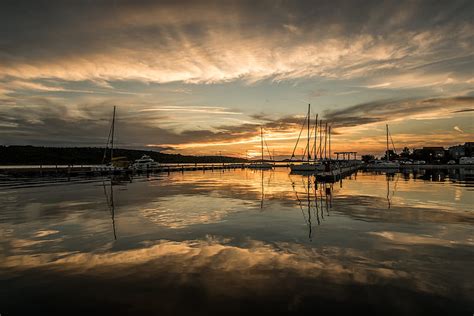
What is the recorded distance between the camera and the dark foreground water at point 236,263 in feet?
24.1

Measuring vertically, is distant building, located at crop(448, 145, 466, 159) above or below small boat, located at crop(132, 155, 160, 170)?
above

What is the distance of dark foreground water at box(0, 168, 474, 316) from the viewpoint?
24.1 ft

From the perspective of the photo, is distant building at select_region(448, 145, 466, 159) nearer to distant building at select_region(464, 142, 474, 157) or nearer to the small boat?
distant building at select_region(464, 142, 474, 157)

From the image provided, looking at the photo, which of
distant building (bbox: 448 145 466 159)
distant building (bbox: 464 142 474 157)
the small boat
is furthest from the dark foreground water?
distant building (bbox: 448 145 466 159)

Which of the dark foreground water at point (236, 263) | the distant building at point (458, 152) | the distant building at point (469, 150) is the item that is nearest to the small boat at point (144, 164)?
the dark foreground water at point (236, 263)

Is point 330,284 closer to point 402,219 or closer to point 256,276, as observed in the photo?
point 256,276

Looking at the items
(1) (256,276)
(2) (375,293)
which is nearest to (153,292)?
(1) (256,276)

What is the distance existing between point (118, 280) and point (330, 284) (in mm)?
5811

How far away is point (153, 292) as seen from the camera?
7969mm

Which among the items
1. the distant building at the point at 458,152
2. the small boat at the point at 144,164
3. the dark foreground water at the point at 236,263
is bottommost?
the dark foreground water at the point at 236,263

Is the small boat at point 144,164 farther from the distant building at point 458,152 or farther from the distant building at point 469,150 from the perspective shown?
the distant building at point 458,152

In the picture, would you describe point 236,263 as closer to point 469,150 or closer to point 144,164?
point 144,164

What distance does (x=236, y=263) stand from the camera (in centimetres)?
1019

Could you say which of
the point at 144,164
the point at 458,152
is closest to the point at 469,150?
the point at 458,152
